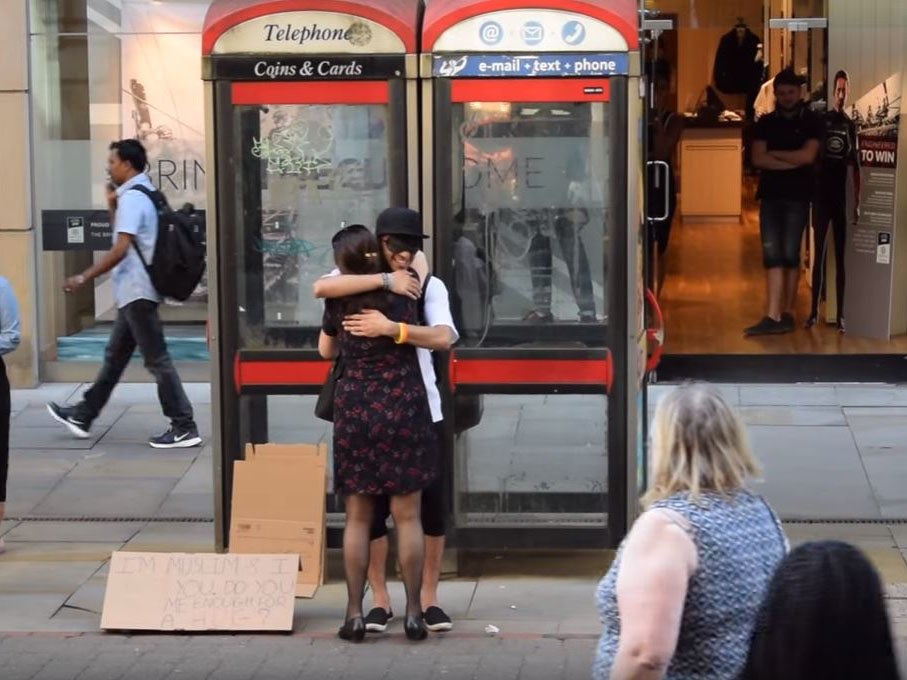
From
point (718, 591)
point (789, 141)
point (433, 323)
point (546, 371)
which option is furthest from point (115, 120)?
point (718, 591)

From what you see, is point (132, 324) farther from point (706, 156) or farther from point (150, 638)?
point (706, 156)

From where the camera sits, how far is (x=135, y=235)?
980 cm

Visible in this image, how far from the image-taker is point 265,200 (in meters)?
7.36

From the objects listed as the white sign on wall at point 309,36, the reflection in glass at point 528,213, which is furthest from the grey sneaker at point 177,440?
the white sign on wall at point 309,36

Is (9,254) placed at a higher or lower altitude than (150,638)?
higher

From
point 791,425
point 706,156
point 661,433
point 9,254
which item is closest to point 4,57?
point 9,254

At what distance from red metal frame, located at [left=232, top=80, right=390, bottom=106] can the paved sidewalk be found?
2.16 m

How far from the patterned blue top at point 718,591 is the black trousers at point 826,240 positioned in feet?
31.0

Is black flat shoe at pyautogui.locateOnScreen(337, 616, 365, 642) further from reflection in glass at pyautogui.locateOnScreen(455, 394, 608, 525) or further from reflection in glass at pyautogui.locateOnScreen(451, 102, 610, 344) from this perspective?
reflection in glass at pyautogui.locateOnScreen(451, 102, 610, 344)

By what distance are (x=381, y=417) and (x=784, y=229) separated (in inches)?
272

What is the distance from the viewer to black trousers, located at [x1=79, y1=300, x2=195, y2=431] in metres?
9.87

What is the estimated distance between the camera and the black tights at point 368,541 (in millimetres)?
6527

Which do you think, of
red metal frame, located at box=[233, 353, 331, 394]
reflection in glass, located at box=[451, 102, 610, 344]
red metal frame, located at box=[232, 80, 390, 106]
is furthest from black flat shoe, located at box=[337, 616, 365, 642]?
red metal frame, located at box=[232, 80, 390, 106]

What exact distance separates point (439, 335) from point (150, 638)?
1.72 metres
